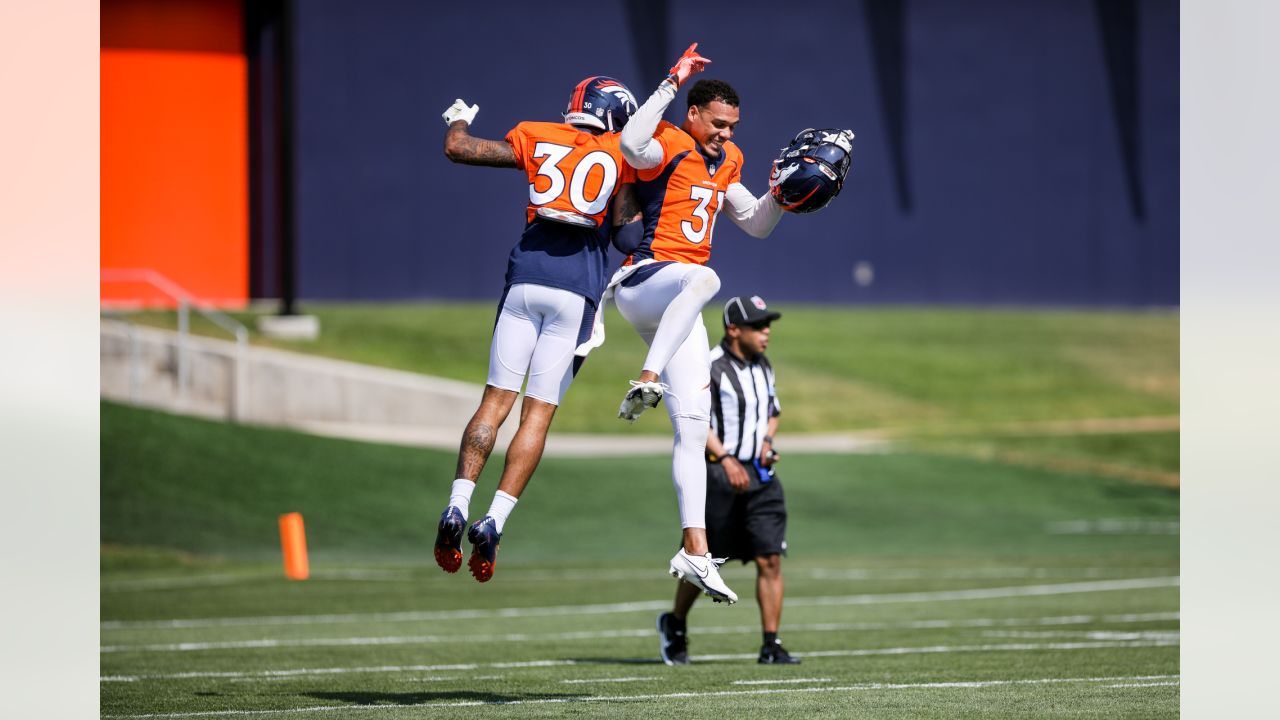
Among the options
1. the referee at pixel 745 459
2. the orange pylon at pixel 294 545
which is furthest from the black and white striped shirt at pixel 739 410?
the orange pylon at pixel 294 545

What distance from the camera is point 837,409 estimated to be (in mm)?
28953

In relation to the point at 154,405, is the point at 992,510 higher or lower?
lower

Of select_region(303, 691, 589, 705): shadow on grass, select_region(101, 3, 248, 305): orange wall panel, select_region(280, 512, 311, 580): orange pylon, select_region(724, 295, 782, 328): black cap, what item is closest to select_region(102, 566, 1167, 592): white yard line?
select_region(280, 512, 311, 580): orange pylon

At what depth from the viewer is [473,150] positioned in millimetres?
7250

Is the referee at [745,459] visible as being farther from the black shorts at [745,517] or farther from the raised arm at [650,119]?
the raised arm at [650,119]

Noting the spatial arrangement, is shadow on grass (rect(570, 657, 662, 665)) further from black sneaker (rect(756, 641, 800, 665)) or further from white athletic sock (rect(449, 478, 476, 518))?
white athletic sock (rect(449, 478, 476, 518))

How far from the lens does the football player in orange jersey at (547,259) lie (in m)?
7.40

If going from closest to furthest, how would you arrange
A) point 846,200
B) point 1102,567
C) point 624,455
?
point 1102,567, point 624,455, point 846,200

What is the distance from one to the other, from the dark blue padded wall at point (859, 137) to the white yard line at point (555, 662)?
22.3 meters

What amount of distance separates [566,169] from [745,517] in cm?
361
